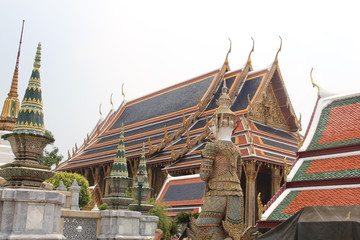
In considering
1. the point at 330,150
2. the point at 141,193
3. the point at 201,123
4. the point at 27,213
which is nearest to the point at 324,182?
the point at 330,150

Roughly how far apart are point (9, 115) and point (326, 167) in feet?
31.6

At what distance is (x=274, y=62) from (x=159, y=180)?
8253 mm

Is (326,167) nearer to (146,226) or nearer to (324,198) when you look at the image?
(324,198)

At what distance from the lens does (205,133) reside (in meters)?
21.6

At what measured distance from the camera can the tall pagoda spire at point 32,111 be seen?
5551mm

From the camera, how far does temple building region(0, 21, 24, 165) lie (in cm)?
1244

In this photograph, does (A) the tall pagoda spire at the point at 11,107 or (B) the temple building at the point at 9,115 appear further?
(A) the tall pagoda spire at the point at 11,107

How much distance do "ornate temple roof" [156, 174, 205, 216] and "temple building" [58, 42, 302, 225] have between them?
0.64ft

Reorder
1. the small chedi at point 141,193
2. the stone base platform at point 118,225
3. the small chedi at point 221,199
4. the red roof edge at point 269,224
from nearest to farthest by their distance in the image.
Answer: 1. the small chedi at point 221,199
2. the stone base platform at point 118,225
3. the red roof edge at point 269,224
4. the small chedi at point 141,193

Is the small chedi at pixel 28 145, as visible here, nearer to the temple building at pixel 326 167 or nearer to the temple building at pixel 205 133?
the temple building at pixel 326 167

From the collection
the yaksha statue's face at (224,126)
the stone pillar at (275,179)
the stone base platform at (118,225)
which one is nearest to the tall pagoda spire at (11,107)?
the stone base platform at (118,225)

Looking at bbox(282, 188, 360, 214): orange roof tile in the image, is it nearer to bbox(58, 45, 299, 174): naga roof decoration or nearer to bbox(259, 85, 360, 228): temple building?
bbox(259, 85, 360, 228): temple building

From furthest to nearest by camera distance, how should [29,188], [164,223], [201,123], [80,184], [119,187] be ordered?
[201,123]
[80,184]
[164,223]
[119,187]
[29,188]

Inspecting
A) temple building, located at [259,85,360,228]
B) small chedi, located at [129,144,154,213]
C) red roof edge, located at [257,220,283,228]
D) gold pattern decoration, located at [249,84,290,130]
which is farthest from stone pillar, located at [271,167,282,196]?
red roof edge, located at [257,220,283,228]
